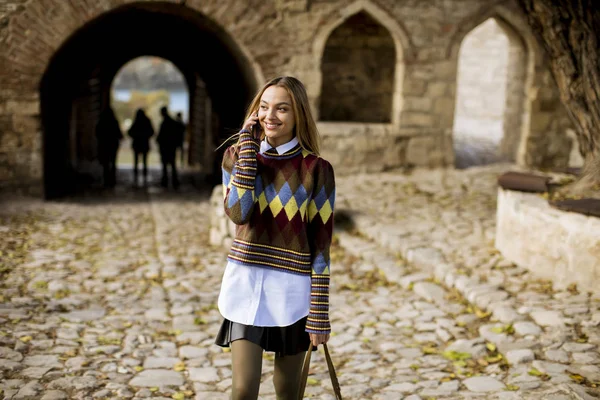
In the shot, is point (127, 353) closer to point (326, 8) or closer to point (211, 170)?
point (326, 8)

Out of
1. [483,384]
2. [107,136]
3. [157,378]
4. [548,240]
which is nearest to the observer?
[483,384]

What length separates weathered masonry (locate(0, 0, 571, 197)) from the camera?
9.40 m

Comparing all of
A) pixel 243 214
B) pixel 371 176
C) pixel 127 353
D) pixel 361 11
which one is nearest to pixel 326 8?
pixel 361 11

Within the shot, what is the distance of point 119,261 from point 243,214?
15.4 ft

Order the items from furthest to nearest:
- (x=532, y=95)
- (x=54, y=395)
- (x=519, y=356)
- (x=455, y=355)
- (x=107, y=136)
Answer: (x=107, y=136) < (x=532, y=95) < (x=455, y=355) < (x=519, y=356) < (x=54, y=395)

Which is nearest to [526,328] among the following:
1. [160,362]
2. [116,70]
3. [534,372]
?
[534,372]

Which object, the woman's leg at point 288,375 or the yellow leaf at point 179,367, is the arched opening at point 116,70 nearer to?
the yellow leaf at point 179,367

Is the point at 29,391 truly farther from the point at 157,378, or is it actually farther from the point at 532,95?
the point at 532,95

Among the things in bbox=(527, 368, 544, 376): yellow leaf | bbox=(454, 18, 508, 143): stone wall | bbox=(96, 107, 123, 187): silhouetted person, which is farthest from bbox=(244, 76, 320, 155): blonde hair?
bbox=(454, 18, 508, 143): stone wall

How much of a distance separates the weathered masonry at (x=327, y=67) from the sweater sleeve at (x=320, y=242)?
756 cm

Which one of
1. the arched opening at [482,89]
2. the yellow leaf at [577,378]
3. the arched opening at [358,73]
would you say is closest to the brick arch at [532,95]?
the arched opening at [358,73]

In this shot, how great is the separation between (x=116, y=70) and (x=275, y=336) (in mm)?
16449

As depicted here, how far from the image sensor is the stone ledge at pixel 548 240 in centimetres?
524

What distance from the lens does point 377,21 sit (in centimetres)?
1057
